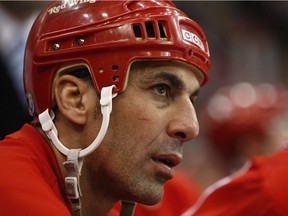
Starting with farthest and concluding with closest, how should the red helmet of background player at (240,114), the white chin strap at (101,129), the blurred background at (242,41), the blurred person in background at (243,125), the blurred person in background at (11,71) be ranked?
the blurred background at (242,41) < the red helmet of background player at (240,114) < the blurred person in background at (243,125) < the blurred person in background at (11,71) < the white chin strap at (101,129)

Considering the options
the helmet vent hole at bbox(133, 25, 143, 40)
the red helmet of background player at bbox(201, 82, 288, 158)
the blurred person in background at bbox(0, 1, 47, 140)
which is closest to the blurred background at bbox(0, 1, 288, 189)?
the red helmet of background player at bbox(201, 82, 288, 158)

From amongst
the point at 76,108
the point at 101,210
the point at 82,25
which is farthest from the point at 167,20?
the point at 101,210

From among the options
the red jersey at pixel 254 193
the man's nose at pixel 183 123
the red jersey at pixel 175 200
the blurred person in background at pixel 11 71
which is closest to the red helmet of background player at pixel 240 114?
the red jersey at pixel 175 200

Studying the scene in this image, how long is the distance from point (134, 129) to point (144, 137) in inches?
1.4

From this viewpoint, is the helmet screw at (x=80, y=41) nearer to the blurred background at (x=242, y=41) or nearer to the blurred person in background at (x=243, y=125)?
the blurred person in background at (x=243, y=125)

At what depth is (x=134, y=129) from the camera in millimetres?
1983

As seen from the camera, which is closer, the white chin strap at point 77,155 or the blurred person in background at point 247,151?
the white chin strap at point 77,155

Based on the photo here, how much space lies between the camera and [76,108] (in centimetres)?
202

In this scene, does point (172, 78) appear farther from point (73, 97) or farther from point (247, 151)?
point (247, 151)

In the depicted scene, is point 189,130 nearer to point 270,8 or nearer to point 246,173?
Answer: point 246,173

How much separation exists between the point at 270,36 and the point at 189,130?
15.2 ft

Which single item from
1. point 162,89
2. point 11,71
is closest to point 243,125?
point 11,71

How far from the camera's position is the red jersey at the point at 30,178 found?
1.68 metres

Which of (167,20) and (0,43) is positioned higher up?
(167,20)
